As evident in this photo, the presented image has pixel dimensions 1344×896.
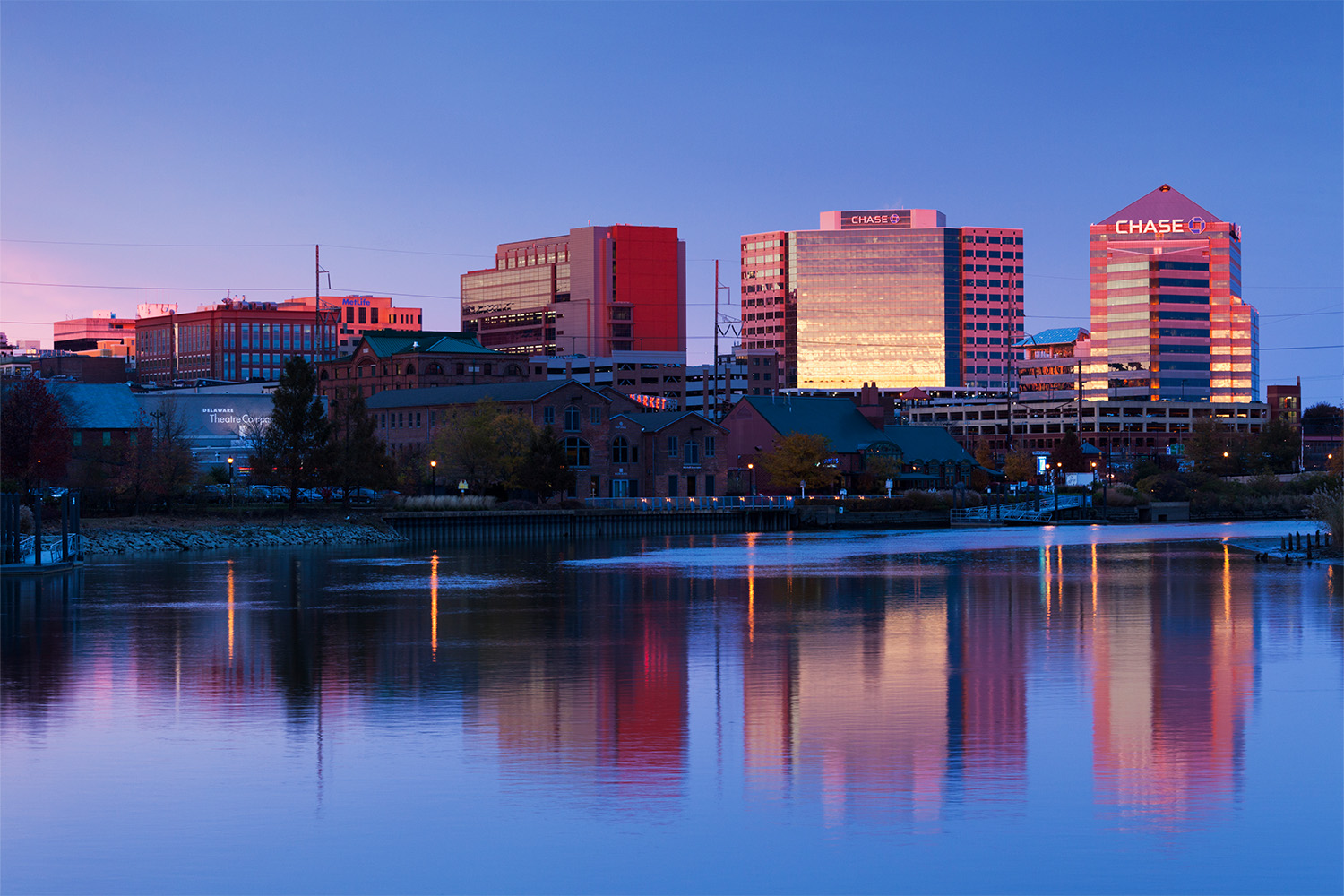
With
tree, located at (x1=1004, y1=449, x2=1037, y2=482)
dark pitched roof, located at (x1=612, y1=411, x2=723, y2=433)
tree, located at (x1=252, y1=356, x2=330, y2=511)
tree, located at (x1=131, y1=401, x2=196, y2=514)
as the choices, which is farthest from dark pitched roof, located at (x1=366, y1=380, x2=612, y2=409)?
tree, located at (x1=1004, y1=449, x2=1037, y2=482)

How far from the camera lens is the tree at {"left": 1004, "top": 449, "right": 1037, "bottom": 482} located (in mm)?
156375

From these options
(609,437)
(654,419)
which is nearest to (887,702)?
(609,437)

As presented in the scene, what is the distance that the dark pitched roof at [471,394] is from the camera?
4377 inches

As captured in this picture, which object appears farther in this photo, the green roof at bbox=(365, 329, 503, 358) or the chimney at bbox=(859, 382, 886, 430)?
the green roof at bbox=(365, 329, 503, 358)

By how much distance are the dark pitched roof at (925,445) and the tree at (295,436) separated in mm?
60020

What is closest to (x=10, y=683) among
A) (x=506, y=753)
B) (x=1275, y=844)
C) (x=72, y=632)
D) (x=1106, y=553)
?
(x=72, y=632)

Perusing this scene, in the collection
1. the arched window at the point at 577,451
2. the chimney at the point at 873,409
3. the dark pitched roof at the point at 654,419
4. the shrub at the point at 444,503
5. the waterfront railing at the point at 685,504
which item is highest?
the chimney at the point at 873,409

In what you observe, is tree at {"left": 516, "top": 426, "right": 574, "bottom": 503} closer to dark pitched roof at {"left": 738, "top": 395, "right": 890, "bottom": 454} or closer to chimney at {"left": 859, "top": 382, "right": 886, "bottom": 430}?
dark pitched roof at {"left": 738, "top": 395, "right": 890, "bottom": 454}

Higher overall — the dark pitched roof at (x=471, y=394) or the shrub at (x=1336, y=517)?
the dark pitched roof at (x=471, y=394)

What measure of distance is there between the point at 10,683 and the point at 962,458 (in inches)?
4443

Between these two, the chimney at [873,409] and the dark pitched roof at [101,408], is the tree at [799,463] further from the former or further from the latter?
the dark pitched roof at [101,408]

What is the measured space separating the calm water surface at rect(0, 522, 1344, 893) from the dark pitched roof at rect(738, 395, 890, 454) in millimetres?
87169

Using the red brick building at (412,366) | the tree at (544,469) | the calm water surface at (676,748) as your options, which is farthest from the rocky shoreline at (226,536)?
the red brick building at (412,366)

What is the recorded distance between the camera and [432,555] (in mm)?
69938
